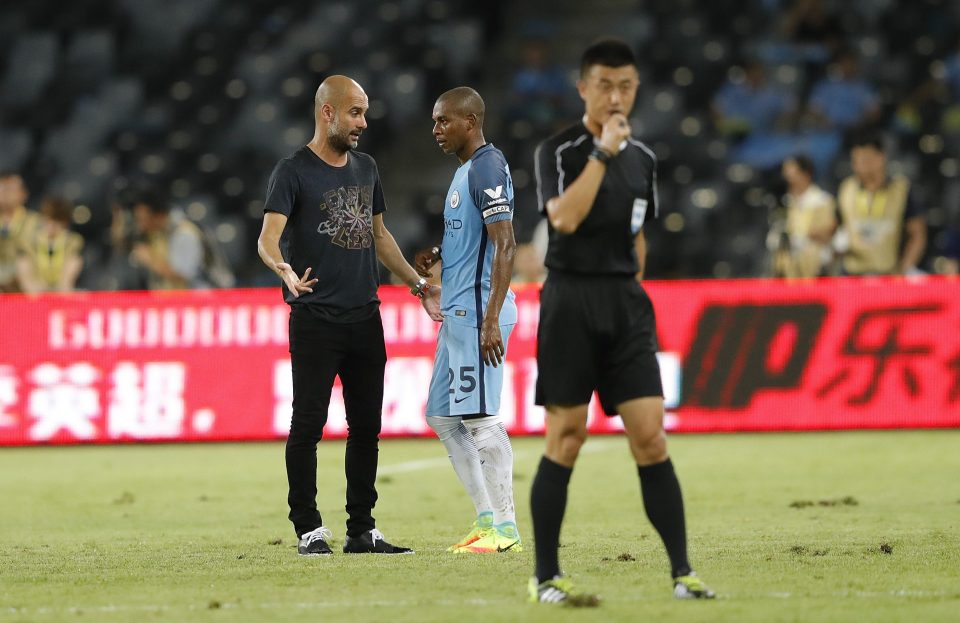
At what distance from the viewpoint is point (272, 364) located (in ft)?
47.0

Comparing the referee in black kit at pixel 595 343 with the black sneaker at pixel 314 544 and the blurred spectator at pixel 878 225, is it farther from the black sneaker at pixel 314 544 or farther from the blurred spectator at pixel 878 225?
the blurred spectator at pixel 878 225

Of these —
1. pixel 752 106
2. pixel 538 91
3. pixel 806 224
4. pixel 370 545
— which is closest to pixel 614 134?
pixel 370 545

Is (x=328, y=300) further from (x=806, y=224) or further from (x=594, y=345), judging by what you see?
(x=806, y=224)

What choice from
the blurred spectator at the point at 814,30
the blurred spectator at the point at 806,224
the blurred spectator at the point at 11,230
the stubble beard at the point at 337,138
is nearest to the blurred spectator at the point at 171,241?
the blurred spectator at the point at 11,230

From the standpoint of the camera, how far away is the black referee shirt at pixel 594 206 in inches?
230

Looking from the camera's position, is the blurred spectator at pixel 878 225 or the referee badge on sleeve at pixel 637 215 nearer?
the referee badge on sleeve at pixel 637 215

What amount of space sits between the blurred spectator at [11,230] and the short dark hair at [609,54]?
37.7 feet

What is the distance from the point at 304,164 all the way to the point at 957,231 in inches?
460

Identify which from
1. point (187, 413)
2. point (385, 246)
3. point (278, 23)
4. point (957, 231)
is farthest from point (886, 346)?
point (278, 23)

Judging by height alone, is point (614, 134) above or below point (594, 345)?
above

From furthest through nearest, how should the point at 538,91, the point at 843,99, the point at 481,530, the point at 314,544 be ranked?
1. the point at 538,91
2. the point at 843,99
3. the point at 481,530
4. the point at 314,544

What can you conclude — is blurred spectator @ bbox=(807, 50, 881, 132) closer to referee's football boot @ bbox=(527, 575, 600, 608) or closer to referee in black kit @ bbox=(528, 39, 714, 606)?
referee in black kit @ bbox=(528, 39, 714, 606)

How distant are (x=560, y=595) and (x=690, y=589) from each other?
0.46m

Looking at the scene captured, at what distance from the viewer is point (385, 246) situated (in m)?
7.97
